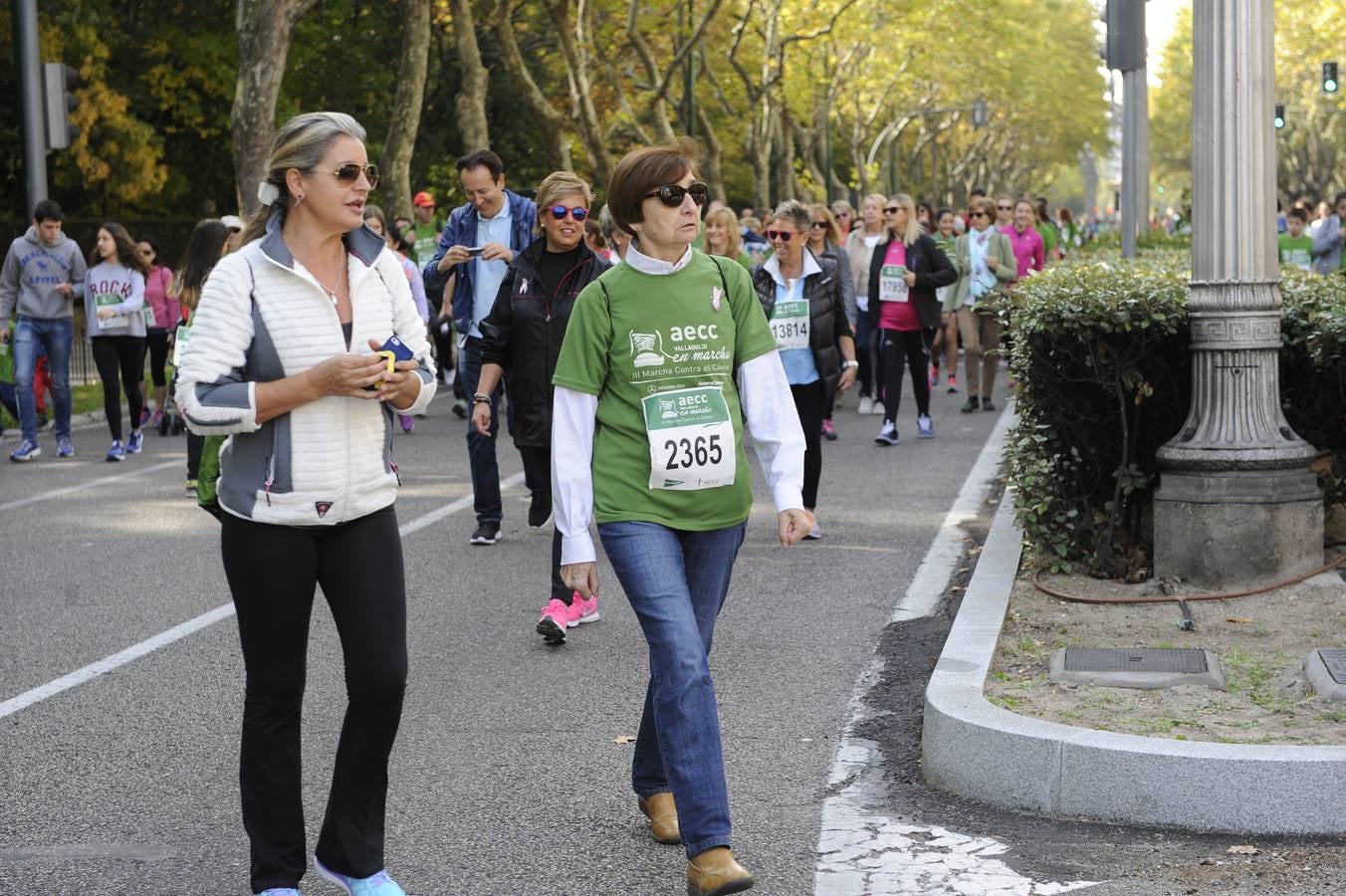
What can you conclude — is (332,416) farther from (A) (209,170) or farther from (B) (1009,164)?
(B) (1009,164)

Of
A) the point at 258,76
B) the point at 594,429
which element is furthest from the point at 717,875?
the point at 258,76

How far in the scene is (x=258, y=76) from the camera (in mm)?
21797

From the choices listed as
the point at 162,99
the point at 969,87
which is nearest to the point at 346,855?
the point at 162,99

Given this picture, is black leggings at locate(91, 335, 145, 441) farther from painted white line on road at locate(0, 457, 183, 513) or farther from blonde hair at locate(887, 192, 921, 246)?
blonde hair at locate(887, 192, 921, 246)

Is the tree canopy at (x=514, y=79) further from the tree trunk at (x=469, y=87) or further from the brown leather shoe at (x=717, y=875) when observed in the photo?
the brown leather shoe at (x=717, y=875)

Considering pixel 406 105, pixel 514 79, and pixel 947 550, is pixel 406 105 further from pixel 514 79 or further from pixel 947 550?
pixel 947 550

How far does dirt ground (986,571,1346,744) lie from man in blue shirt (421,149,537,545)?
297 cm

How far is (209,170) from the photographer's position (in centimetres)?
4009

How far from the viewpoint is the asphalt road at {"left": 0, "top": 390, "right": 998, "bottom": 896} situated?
15.8 ft

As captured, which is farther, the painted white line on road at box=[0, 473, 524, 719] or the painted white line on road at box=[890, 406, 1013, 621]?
the painted white line on road at box=[890, 406, 1013, 621]

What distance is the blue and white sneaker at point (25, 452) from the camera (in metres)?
14.5

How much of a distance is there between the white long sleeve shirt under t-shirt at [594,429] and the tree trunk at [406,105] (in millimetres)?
22942

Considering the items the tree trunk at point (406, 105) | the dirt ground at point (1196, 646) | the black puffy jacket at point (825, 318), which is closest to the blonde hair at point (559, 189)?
the dirt ground at point (1196, 646)

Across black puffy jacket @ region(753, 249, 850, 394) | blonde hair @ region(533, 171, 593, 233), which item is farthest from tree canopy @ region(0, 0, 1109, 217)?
blonde hair @ region(533, 171, 593, 233)
